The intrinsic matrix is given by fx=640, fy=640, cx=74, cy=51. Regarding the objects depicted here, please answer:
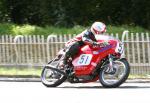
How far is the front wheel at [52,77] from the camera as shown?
16047 millimetres

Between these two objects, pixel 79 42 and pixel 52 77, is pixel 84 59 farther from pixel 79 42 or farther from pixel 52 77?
pixel 52 77

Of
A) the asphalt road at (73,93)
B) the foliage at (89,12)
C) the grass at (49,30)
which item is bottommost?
the asphalt road at (73,93)

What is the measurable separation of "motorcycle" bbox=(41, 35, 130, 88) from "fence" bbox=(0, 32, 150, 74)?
2673mm

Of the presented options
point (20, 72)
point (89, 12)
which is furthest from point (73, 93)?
point (89, 12)

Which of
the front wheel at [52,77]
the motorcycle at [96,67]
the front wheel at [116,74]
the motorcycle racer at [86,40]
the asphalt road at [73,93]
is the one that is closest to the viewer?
the asphalt road at [73,93]

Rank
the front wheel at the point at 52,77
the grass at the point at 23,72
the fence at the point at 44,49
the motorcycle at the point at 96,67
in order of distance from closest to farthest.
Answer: the motorcycle at the point at 96,67
the front wheel at the point at 52,77
the grass at the point at 23,72
the fence at the point at 44,49

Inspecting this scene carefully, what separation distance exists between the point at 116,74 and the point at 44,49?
4.89 meters

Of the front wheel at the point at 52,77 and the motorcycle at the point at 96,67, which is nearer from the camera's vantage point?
the motorcycle at the point at 96,67

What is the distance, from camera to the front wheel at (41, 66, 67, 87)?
52.6ft

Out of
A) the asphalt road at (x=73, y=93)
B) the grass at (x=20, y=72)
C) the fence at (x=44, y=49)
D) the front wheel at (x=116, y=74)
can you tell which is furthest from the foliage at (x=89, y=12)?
the front wheel at (x=116, y=74)

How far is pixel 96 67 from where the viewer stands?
15.6 m

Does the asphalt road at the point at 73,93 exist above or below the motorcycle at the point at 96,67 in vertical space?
below

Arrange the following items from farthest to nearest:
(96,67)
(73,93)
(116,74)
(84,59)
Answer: (84,59) < (96,67) < (116,74) < (73,93)

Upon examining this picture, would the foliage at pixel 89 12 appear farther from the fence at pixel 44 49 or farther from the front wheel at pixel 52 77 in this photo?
the front wheel at pixel 52 77
